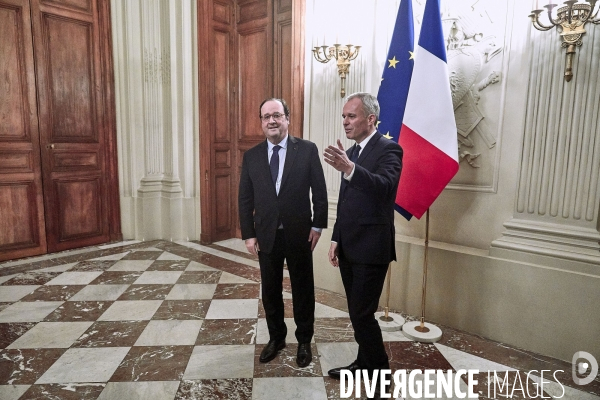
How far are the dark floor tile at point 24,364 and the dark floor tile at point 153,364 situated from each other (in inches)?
17.3

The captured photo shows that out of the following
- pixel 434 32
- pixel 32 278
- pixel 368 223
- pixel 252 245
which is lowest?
pixel 32 278

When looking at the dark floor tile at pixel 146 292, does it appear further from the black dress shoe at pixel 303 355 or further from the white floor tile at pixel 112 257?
the black dress shoe at pixel 303 355

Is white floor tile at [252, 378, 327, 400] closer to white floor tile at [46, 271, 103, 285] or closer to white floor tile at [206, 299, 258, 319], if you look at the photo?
white floor tile at [206, 299, 258, 319]

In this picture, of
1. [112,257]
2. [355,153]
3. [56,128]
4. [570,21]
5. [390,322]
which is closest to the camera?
[355,153]

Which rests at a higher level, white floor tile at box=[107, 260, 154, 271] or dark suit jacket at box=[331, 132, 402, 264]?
dark suit jacket at box=[331, 132, 402, 264]

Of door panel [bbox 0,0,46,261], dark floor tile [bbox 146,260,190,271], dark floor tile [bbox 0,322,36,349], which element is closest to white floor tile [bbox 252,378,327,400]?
dark floor tile [bbox 0,322,36,349]

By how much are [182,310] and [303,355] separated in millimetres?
1221

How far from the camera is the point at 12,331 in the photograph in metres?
2.81

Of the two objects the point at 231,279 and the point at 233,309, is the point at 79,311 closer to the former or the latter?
the point at 233,309

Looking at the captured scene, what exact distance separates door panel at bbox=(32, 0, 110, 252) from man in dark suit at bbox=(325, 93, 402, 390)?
4099 millimetres

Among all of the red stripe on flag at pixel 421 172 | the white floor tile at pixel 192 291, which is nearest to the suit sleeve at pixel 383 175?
the red stripe on flag at pixel 421 172

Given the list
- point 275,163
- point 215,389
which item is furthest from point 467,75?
point 215,389

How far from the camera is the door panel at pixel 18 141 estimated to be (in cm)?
428

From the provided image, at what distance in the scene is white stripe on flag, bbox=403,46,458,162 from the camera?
2535 millimetres
